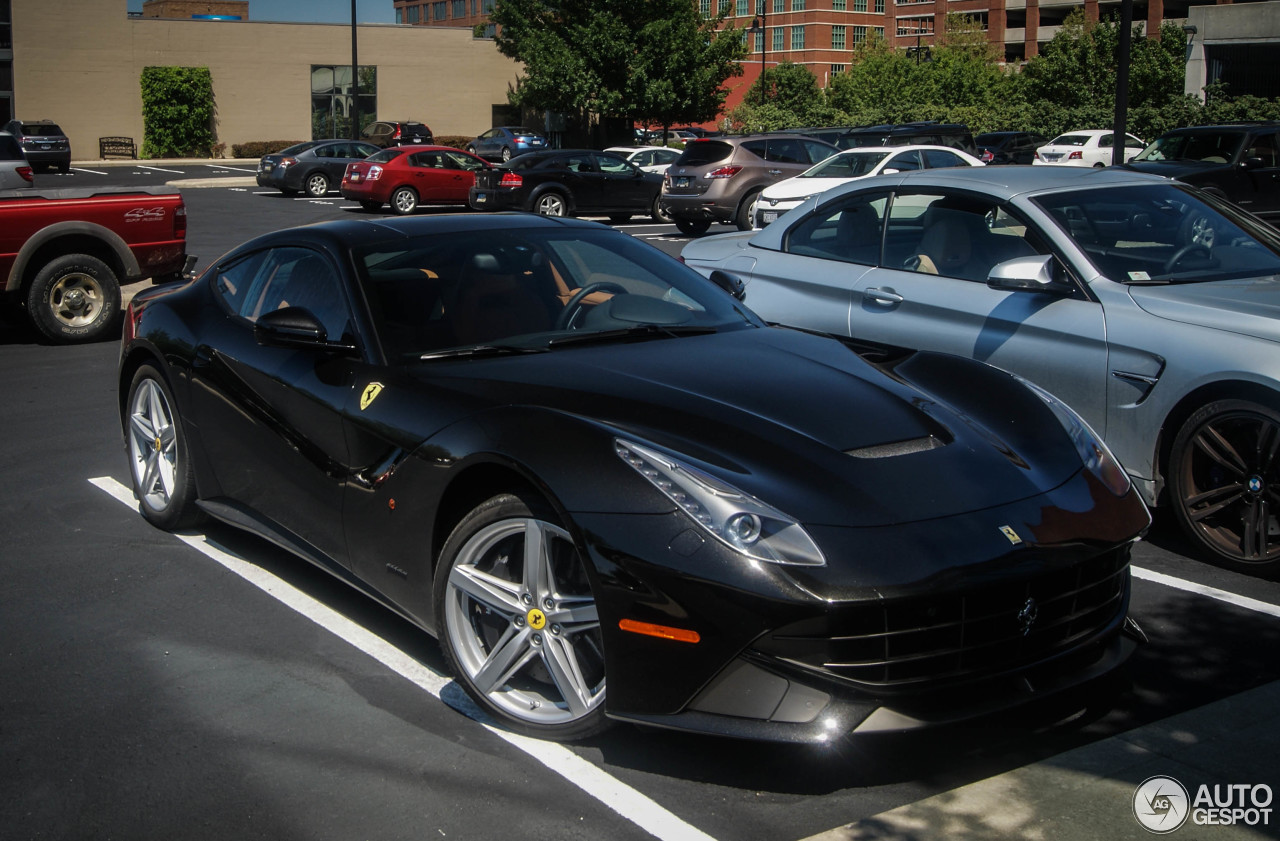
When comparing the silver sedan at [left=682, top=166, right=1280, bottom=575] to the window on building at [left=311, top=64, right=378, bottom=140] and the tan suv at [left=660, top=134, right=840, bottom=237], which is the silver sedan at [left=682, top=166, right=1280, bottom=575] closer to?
the tan suv at [left=660, top=134, right=840, bottom=237]

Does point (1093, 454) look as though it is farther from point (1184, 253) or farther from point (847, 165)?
point (847, 165)

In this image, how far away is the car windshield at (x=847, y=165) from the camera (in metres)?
20.5

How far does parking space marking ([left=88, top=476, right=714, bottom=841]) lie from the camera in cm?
321

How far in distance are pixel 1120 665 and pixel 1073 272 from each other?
8.80ft

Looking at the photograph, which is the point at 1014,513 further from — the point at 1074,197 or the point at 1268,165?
the point at 1268,165

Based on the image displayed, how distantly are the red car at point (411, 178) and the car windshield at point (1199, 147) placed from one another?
13397 mm

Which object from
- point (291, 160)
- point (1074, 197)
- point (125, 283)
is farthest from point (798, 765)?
point (291, 160)

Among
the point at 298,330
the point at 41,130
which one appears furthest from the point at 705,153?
the point at 41,130

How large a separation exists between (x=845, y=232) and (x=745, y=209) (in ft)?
49.9

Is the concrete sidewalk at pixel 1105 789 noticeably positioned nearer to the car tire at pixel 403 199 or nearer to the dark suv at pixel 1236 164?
the dark suv at pixel 1236 164

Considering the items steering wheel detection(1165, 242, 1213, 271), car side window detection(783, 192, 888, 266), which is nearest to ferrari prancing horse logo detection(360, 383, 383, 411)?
car side window detection(783, 192, 888, 266)

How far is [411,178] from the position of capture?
90.8 ft

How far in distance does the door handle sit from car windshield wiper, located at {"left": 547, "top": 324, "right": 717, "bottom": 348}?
82.6 inches

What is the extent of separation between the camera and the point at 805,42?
108250 millimetres
